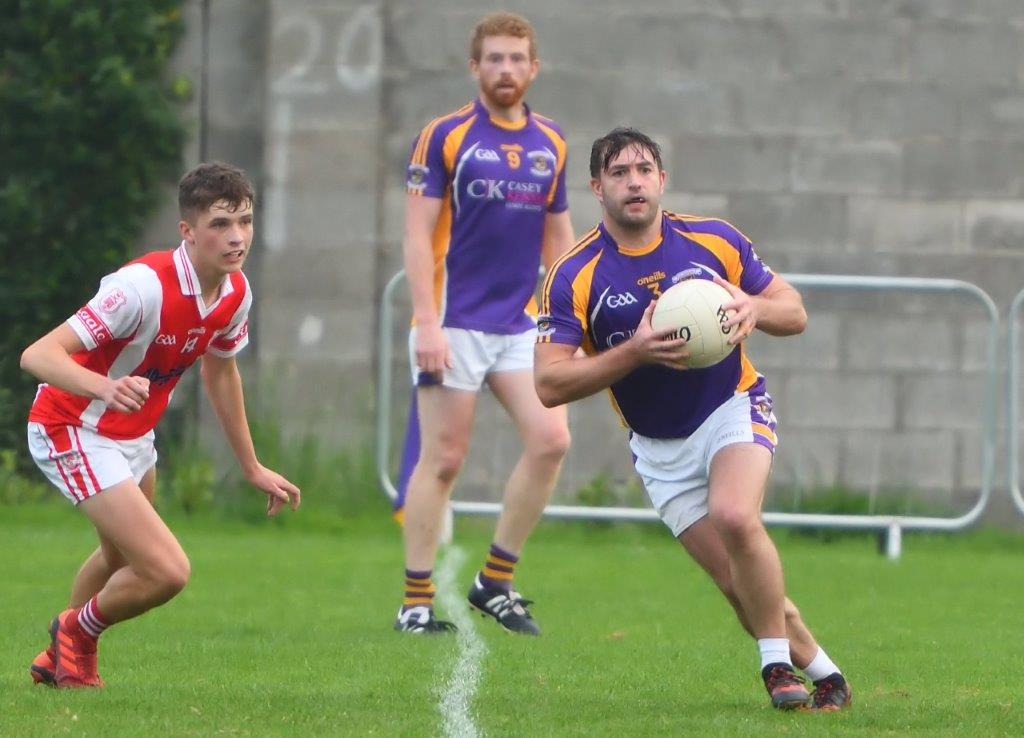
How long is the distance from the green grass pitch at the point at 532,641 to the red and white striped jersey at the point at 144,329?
2.85ft

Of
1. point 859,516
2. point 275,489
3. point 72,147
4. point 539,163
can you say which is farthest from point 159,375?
point 72,147

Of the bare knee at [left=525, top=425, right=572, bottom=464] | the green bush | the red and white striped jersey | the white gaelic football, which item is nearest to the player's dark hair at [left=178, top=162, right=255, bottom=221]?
the red and white striped jersey

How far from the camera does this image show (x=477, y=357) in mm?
7672

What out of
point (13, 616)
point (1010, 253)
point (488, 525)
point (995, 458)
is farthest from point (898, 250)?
point (13, 616)

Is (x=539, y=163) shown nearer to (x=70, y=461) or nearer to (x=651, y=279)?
(x=651, y=279)

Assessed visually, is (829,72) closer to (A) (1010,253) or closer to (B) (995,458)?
(A) (1010,253)

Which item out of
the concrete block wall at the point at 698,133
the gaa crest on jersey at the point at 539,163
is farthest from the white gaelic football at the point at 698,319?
the concrete block wall at the point at 698,133

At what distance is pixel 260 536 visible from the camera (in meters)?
11.2

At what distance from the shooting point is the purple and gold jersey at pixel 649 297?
5.70 metres

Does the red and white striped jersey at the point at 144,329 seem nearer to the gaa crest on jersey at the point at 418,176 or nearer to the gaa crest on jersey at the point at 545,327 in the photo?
the gaa crest on jersey at the point at 545,327

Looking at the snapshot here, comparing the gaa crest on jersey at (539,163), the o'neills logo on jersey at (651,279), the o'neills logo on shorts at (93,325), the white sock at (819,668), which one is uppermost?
the gaa crest on jersey at (539,163)

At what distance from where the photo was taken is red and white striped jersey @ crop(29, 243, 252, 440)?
572 centimetres

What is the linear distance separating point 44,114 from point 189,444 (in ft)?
7.59

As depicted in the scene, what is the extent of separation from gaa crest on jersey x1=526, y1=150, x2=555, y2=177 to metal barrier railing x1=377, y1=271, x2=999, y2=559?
3.59 metres
